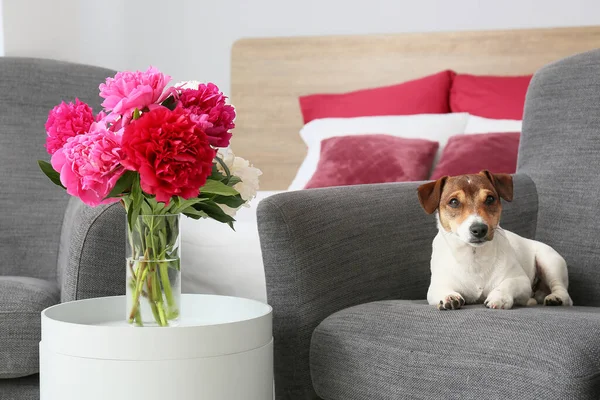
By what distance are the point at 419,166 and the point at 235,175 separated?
1.78 meters

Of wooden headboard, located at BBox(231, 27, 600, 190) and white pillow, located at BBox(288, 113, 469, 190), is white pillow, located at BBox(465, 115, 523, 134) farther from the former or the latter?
wooden headboard, located at BBox(231, 27, 600, 190)

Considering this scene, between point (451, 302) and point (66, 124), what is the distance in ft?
2.73

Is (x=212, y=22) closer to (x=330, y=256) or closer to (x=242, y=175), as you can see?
(x=330, y=256)

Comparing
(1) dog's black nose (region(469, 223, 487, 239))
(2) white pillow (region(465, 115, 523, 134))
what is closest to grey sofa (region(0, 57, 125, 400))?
(1) dog's black nose (region(469, 223, 487, 239))

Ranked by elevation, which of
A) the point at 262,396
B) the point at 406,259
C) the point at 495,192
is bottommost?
the point at 262,396

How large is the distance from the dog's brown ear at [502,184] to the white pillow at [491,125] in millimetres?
1522

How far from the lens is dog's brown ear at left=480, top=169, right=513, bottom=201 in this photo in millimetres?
1917

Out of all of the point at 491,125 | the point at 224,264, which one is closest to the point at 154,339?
the point at 224,264

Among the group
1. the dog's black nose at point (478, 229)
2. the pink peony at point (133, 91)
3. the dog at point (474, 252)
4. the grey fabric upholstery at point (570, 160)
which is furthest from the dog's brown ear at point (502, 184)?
the pink peony at point (133, 91)

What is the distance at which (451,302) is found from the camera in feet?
5.81

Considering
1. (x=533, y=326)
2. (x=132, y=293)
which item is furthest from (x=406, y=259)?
(x=132, y=293)

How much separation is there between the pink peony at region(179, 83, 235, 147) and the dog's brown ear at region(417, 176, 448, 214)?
0.54 m

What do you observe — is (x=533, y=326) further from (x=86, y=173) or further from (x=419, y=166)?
(x=419, y=166)

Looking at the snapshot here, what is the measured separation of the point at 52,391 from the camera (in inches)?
60.3
